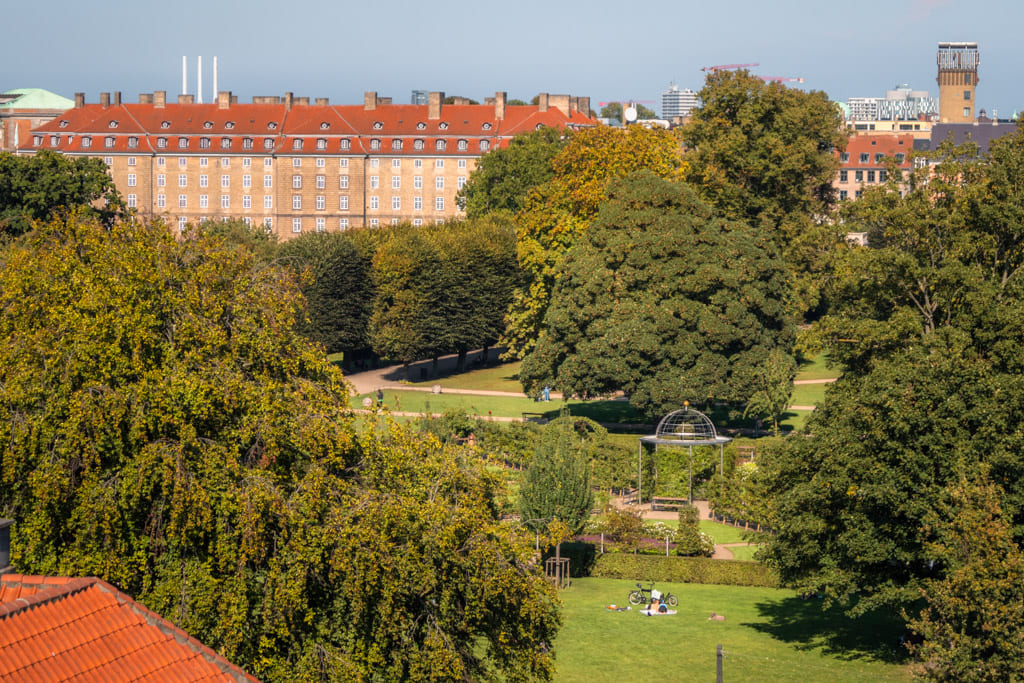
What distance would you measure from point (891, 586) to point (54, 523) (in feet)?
64.4

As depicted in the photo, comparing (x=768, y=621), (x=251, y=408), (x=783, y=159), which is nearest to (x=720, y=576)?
(x=768, y=621)

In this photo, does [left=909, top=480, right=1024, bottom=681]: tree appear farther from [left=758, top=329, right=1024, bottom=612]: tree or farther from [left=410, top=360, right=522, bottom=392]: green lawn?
[left=410, top=360, right=522, bottom=392]: green lawn

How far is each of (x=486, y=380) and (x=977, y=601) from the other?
62.2 meters

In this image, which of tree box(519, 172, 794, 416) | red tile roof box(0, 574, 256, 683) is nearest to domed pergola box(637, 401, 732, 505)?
tree box(519, 172, 794, 416)

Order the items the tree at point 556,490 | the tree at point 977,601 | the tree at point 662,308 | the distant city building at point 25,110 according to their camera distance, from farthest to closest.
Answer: the distant city building at point 25,110, the tree at point 662,308, the tree at point 556,490, the tree at point 977,601

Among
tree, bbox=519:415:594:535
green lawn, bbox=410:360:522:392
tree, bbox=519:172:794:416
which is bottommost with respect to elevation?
tree, bbox=519:415:594:535

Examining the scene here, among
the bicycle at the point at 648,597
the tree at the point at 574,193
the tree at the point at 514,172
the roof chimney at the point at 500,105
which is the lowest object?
the bicycle at the point at 648,597

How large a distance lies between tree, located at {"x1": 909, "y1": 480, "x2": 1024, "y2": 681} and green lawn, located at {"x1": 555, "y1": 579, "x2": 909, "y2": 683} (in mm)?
5390

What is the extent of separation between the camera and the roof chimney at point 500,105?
142 meters

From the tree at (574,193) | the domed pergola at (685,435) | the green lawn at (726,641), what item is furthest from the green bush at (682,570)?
the tree at (574,193)

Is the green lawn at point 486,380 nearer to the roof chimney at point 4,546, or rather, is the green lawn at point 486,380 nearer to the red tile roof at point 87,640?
the roof chimney at point 4,546

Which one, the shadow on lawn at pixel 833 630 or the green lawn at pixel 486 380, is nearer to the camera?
the shadow on lawn at pixel 833 630

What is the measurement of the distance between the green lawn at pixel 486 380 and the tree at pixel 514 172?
841 inches

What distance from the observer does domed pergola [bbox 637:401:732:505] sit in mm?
55906
